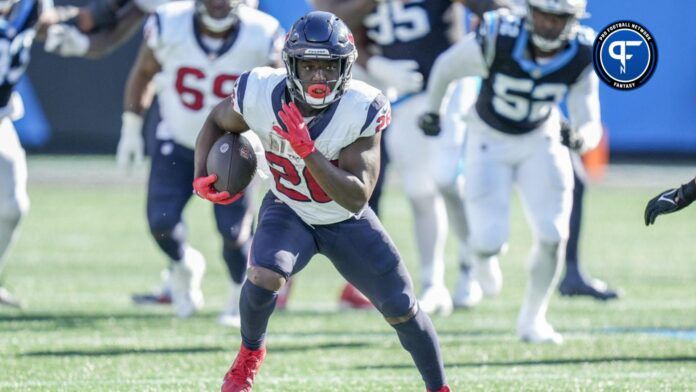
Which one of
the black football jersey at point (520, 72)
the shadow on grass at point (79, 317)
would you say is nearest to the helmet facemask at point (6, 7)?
the shadow on grass at point (79, 317)

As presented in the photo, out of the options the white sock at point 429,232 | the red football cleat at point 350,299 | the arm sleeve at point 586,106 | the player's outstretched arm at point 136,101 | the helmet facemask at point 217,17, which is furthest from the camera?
the red football cleat at point 350,299

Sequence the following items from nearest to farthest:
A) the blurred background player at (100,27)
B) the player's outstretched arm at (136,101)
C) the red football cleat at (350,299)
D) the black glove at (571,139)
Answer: the black glove at (571,139) → the player's outstretched arm at (136,101) → the blurred background player at (100,27) → the red football cleat at (350,299)

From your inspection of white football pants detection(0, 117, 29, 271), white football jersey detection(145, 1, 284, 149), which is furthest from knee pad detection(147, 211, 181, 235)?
white football pants detection(0, 117, 29, 271)

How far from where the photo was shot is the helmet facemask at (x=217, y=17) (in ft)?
20.5

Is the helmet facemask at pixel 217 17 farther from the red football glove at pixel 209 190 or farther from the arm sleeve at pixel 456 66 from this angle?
the red football glove at pixel 209 190

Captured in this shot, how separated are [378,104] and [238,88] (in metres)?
0.47

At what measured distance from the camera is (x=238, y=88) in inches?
175

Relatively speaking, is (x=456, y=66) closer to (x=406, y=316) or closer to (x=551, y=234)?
(x=551, y=234)

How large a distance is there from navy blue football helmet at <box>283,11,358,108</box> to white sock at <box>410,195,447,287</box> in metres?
2.77

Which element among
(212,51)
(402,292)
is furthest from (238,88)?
(212,51)

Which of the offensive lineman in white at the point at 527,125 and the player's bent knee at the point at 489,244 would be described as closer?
the offensive lineman in white at the point at 527,125

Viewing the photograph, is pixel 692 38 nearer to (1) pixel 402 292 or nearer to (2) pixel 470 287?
(2) pixel 470 287

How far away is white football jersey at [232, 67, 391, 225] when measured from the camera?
14.3ft

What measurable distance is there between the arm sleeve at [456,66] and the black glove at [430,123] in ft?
0.10
